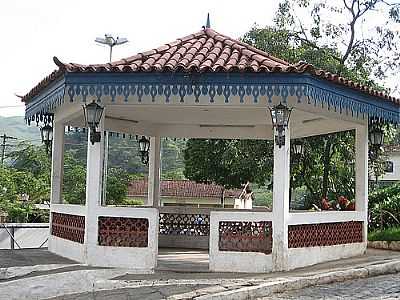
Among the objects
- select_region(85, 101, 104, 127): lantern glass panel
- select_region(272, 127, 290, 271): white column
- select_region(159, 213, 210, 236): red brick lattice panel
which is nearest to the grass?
select_region(159, 213, 210, 236): red brick lattice panel

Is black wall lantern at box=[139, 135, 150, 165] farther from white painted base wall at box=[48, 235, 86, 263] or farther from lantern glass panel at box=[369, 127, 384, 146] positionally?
lantern glass panel at box=[369, 127, 384, 146]

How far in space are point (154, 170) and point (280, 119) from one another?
592cm

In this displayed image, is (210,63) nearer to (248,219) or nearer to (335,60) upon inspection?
(248,219)

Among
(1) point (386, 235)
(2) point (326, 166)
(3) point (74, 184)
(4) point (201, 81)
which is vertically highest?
(4) point (201, 81)

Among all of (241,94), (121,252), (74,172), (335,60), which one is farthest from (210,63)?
(74,172)

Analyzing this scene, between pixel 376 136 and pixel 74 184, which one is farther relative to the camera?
pixel 74 184

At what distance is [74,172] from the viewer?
1629 inches

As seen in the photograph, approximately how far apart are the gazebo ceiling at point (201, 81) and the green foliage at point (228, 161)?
808 cm

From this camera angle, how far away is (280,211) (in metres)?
10.1

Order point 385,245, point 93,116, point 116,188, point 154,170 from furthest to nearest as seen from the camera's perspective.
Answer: point 116,188, point 154,170, point 385,245, point 93,116

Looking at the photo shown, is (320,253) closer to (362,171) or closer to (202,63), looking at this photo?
(362,171)

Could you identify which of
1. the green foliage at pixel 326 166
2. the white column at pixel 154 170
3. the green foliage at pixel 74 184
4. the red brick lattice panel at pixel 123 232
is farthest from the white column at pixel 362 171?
the green foliage at pixel 74 184

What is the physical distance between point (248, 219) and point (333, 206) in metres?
5.70

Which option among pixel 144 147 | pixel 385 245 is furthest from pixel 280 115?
pixel 144 147
